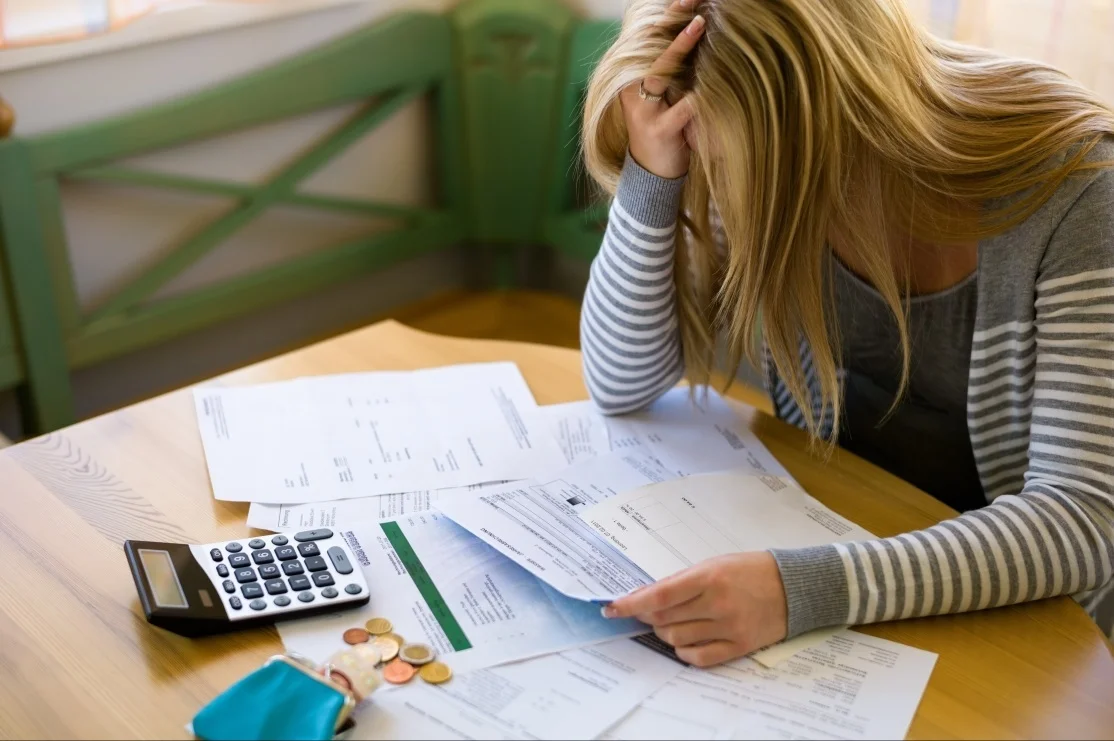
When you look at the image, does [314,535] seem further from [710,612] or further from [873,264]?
[873,264]

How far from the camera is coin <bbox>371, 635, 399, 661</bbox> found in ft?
2.59

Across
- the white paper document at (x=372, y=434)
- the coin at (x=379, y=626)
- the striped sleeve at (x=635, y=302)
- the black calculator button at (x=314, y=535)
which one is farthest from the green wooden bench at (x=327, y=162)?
the coin at (x=379, y=626)

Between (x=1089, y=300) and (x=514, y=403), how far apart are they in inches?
20.9

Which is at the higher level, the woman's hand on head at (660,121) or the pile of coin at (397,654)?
the woman's hand on head at (660,121)

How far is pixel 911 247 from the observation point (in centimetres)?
110

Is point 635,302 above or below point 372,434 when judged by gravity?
above

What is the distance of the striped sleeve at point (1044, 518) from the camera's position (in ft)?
2.76

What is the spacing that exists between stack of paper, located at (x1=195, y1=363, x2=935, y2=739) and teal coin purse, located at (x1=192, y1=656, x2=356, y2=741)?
0.03 meters

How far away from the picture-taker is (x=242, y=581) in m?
0.84

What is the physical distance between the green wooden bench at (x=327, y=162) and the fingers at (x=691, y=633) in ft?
3.99

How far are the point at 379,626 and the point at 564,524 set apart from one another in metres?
0.18

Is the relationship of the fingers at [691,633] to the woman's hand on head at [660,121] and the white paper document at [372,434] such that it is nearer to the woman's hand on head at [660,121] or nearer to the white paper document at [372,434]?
the white paper document at [372,434]

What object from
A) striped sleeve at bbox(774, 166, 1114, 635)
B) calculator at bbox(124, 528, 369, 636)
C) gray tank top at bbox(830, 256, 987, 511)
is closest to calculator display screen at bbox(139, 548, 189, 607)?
calculator at bbox(124, 528, 369, 636)

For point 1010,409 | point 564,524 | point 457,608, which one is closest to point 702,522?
point 564,524
